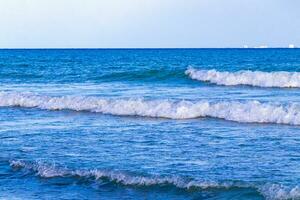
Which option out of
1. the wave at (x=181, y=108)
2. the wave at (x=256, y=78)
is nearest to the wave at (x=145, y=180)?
the wave at (x=181, y=108)

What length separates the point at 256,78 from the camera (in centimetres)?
3691

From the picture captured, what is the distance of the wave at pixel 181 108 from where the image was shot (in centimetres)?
1998

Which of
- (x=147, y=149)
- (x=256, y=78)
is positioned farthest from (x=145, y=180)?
(x=256, y=78)

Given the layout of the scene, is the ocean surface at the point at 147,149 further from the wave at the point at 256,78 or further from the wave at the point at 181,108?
the wave at the point at 256,78

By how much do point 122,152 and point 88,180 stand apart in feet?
7.60

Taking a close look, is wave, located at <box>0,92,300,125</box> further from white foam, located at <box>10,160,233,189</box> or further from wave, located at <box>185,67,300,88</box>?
wave, located at <box>185,67,300,88</box>

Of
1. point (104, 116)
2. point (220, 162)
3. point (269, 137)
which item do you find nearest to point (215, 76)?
point (104, 116)

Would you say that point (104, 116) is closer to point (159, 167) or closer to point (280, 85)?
point (159, 167)

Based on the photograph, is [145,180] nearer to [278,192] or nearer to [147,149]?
[278,192]

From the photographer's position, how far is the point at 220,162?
1339 centimetres

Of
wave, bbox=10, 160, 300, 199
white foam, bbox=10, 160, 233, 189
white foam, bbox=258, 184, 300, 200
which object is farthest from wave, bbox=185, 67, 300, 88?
white foam, bbox=258, 184, 300, 200

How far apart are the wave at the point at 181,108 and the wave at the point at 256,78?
12493 millimetres

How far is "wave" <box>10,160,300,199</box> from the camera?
10.9 m

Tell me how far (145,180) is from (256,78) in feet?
83.7
